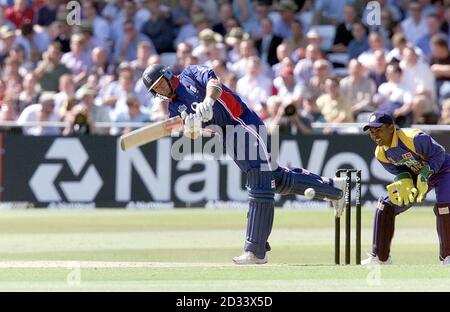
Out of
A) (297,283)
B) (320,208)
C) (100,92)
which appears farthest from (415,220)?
(297,283)

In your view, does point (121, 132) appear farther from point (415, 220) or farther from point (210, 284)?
point (210, 284)

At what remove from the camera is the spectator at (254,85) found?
1930cm

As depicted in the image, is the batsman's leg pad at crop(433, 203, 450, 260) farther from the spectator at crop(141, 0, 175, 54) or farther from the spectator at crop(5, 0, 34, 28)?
the spectator at crop(5, 0, 34, 28)

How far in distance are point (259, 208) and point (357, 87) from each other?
328 inches

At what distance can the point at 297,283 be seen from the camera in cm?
941

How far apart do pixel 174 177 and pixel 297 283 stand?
30.1 feet

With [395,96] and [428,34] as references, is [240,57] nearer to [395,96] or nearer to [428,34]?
[395,96]

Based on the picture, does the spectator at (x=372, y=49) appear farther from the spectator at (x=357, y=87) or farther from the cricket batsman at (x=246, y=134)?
the cricket batsman at (x=246, y=134)

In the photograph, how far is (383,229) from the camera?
37.8 feet

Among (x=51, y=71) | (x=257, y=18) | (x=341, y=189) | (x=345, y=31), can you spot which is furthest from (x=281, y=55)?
(x=341, y=189)

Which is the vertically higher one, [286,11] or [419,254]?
[286,11]

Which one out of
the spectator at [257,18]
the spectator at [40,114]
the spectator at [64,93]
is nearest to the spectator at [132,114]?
the spectator at [64,93]

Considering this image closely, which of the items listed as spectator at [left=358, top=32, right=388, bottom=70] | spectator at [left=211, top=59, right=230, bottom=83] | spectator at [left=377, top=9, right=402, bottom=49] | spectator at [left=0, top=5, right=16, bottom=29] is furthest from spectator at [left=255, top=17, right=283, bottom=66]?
spectator at [left=0, top=5, right=16, bottom=29]

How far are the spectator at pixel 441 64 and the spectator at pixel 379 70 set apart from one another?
746 millimetres
